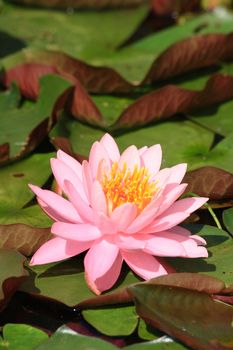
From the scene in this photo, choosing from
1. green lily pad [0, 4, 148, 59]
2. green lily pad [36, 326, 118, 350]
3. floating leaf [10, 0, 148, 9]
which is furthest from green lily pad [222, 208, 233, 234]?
floating leaf [10, 0, 148, 9]

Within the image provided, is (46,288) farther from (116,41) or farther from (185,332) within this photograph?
(116,41)

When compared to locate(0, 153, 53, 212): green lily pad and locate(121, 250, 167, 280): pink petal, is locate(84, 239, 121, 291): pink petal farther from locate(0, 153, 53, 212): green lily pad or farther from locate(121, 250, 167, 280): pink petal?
locate(0, 153, 53, 212): green lily pad

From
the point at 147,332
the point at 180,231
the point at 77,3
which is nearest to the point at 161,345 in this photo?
the point at 147,332

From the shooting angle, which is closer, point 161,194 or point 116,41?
point 161,194

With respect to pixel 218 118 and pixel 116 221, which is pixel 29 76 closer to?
pixel 218 118

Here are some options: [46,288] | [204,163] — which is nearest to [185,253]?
[46,288]

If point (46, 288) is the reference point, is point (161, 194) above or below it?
above
